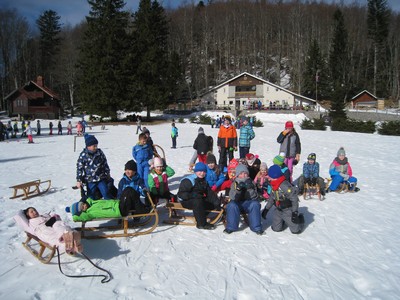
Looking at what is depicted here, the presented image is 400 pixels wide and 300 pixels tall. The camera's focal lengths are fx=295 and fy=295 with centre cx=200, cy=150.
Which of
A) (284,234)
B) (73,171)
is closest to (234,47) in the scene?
(73,171)

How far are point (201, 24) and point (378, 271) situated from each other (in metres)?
75.6

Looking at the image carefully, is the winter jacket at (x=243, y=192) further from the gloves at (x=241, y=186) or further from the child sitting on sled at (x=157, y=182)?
the child sitting on sled at (x=157, y=182)

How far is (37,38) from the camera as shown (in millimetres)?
64688

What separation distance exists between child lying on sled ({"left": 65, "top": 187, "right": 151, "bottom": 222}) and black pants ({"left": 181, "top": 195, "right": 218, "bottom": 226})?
3.40ft

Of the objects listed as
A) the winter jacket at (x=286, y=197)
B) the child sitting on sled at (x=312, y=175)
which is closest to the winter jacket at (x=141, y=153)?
the winter jacket at (x=286, y=197)

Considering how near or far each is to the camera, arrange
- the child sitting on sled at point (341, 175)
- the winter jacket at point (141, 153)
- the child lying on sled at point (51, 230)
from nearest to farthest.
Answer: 1. the child lying on sled at point (51, 230)
2. the winter jacket at point (141, 153)
3. the child sitting on sled at point (341, 175)

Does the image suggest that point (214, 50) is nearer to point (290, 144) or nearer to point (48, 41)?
point (48, 41)

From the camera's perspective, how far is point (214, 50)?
69750mm

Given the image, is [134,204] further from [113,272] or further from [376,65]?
[376,65]

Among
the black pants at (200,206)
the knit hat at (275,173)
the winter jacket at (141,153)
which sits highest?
the winter jacket at (141,153)

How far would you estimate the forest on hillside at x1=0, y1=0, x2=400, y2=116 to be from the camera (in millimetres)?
42406

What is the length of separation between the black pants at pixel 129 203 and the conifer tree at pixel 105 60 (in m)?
36.3

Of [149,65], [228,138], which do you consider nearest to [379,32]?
[149,65]

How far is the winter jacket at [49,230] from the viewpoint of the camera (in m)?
4.16
